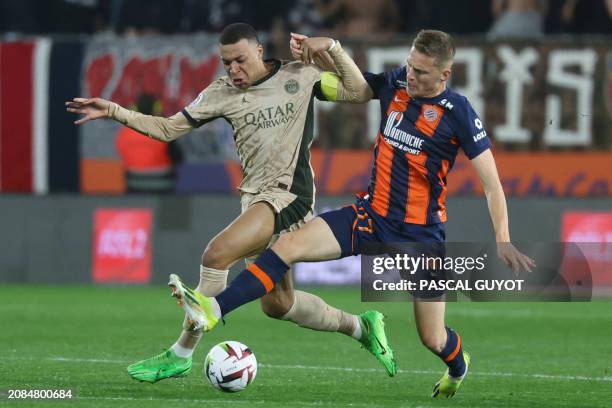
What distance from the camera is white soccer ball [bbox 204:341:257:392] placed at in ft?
25.7

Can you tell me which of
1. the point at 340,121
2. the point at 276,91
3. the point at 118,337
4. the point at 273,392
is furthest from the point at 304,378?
the point at 340,121

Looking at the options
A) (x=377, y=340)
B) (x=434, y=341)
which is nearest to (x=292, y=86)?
(x=377, y=340)

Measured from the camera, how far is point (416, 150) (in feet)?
26.2

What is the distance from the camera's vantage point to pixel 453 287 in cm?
827

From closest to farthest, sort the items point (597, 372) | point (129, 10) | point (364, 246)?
point (364, 246)
point (597, 372)
point (129, 10)

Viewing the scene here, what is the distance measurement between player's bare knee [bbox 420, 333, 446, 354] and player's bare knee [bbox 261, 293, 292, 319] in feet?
3.29

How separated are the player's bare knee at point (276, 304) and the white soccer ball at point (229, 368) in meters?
0.68

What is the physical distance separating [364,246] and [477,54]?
26.4 ft

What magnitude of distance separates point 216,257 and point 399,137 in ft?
4.16

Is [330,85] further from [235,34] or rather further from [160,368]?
[160,368]

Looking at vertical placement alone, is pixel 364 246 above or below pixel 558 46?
below

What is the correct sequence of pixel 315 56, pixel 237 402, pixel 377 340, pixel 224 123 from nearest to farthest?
pixel 237 402, pixel 315 56, pixel 377 340, pixel 224 123

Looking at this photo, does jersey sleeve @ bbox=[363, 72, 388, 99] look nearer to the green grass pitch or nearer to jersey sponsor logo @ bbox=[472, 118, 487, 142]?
jersey sponsor logo @ bbox=[472, 118, 487, 142]

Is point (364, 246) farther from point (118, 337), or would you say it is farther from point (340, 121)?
point (340, 121)
